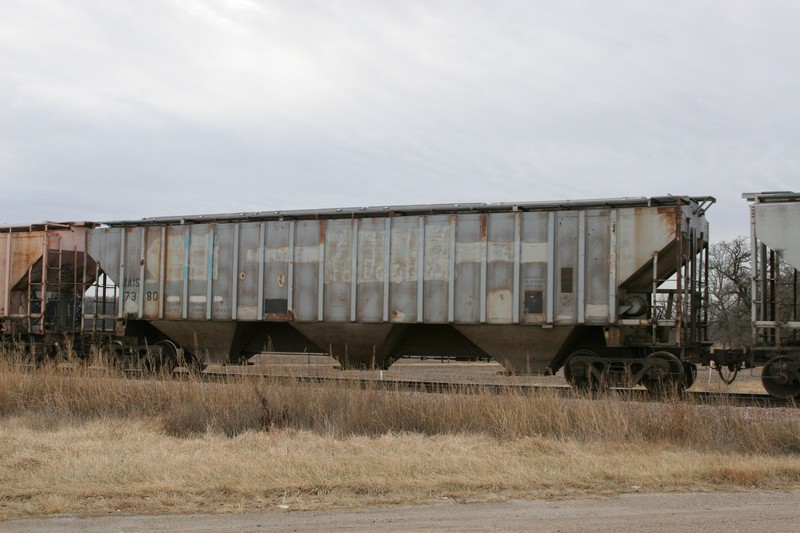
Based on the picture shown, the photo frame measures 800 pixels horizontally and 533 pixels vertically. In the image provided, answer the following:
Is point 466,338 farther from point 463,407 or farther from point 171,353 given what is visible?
point 171,353

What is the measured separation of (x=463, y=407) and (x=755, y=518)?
4.77 metres

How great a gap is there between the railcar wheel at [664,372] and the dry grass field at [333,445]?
3.10 metres

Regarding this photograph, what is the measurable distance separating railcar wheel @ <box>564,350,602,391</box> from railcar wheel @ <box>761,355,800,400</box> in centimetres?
295

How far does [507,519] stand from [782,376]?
8.84m

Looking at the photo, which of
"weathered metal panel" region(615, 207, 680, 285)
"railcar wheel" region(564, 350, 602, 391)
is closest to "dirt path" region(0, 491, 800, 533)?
"railcar wheel" region(564, 350, 602, 391)

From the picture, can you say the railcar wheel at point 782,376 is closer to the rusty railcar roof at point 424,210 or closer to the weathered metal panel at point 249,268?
the rusty railcar roof at point 424,210

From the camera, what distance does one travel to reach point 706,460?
8.47 metres

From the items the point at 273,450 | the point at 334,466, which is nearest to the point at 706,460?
the point at 334,466

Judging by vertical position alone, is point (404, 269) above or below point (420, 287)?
above

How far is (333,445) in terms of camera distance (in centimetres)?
956

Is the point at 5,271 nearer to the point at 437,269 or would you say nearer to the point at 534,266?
the point at 437,269

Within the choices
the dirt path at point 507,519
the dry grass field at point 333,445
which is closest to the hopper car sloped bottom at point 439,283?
the dry grass field at point 333,445

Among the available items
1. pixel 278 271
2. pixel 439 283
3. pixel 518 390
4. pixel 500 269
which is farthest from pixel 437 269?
pixel 518 390

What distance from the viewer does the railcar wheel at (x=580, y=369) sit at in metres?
14.6
